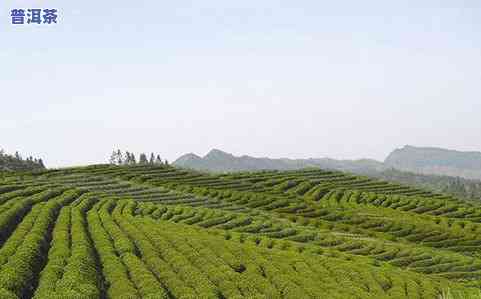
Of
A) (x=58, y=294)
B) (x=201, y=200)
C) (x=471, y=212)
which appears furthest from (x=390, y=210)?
(x=58, y=294)

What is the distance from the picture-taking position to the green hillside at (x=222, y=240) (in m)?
39.3

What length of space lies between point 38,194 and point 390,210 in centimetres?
6831

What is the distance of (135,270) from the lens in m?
40.9

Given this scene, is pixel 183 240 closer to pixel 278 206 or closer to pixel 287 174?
pixel 278 206

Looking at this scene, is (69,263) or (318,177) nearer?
(69,263)

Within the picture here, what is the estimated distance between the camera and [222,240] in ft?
197

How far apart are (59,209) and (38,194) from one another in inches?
470

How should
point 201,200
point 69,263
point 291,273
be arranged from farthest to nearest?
point 201,200, point 291,273, point 69,263

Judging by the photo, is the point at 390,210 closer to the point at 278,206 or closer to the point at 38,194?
the point at 278,206

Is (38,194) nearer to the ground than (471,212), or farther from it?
farther from it

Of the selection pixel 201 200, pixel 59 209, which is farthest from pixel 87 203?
pixel 201 200

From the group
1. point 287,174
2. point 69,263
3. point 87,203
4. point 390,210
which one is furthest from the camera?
point 287,174

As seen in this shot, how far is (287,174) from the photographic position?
153125mm

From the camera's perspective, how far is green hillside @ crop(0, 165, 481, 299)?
39.3 metres
